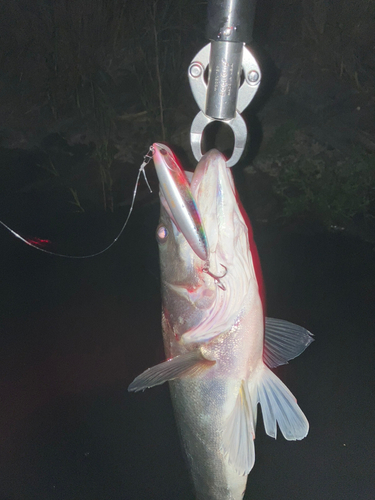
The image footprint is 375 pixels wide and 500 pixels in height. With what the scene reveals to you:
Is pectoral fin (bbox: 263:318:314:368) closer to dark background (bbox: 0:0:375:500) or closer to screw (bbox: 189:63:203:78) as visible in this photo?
screw (bbox: 189:63:203:78)

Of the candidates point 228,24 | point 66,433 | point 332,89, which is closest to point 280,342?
point 228,24

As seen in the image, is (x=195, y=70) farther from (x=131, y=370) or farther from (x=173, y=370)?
(x=131, y=370)

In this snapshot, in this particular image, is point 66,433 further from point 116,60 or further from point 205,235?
point 116,60

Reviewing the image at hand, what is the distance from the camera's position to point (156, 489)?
2393 millimetres

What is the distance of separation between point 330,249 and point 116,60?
118 inches

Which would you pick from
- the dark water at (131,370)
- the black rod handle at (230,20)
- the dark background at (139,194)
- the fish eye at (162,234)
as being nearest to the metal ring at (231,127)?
the black rod handle at (230,20)

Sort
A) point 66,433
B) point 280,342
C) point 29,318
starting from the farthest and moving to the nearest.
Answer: point 29,318, point 66,433, point 280,342

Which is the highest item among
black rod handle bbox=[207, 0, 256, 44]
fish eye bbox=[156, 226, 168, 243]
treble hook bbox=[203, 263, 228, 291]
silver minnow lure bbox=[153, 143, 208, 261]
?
black rod handle bbox=[207, 0, 256, 44]

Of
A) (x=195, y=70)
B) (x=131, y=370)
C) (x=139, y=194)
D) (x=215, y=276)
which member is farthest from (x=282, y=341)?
(x=139, y=194)

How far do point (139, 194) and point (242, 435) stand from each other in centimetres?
366

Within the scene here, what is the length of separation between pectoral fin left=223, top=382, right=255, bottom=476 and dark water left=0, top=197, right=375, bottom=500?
5.51ft

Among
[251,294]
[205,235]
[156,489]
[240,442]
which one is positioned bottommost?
[156,489]

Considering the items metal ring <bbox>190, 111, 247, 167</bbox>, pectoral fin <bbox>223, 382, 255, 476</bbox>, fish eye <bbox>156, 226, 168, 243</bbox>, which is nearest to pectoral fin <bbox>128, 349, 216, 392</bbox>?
pectoral fin <bbox>223, 382, 255, 476</bbox>

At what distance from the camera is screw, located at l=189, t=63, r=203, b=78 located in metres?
0.68
